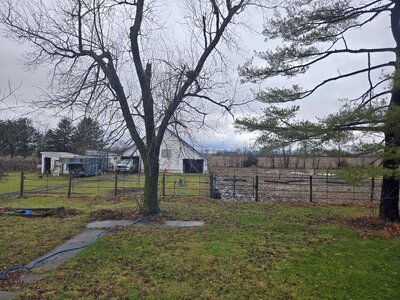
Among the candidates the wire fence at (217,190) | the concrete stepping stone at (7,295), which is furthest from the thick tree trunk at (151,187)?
the concrete stepping stone at (7,295)

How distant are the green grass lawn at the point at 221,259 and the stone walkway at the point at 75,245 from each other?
8.5 inches

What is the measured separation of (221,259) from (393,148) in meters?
4.88

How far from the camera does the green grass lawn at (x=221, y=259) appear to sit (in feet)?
14.7

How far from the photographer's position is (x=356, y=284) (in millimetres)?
4770

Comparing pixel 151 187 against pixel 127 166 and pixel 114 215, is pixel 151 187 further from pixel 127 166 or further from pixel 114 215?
pixel 127 166

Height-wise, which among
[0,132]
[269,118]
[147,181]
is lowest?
[147,181]

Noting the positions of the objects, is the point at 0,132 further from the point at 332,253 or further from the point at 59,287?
the point at 332,253

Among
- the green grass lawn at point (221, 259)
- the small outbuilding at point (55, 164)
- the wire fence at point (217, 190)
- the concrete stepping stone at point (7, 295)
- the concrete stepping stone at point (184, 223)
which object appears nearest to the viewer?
the concrete stepping stone at point (7, 295)

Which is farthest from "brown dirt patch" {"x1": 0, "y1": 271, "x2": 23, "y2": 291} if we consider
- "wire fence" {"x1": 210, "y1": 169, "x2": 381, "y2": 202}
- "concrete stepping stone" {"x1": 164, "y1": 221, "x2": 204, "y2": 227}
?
"wire fence" {"x1": 210, "y1": 169, "x2": 381, "y2": 202}

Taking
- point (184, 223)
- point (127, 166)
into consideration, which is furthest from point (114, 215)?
point (127, 166)

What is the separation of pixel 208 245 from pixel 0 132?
16.1 ft

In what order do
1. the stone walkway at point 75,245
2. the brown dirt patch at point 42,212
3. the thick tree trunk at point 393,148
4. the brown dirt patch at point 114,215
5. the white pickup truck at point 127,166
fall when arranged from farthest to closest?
the white pickup truck at point 127,166 → the brown dirt patch at point 42,212 → the brown dirt patch at point 114,215 → the thick tree trunk at point 393,148 → the stone walkway at point 75,245

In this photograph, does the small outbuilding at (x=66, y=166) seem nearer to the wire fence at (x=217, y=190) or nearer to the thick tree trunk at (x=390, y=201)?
the wire fence at (x=217, y=190)

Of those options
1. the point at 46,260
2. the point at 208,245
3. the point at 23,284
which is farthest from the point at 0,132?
the point at 208,245
